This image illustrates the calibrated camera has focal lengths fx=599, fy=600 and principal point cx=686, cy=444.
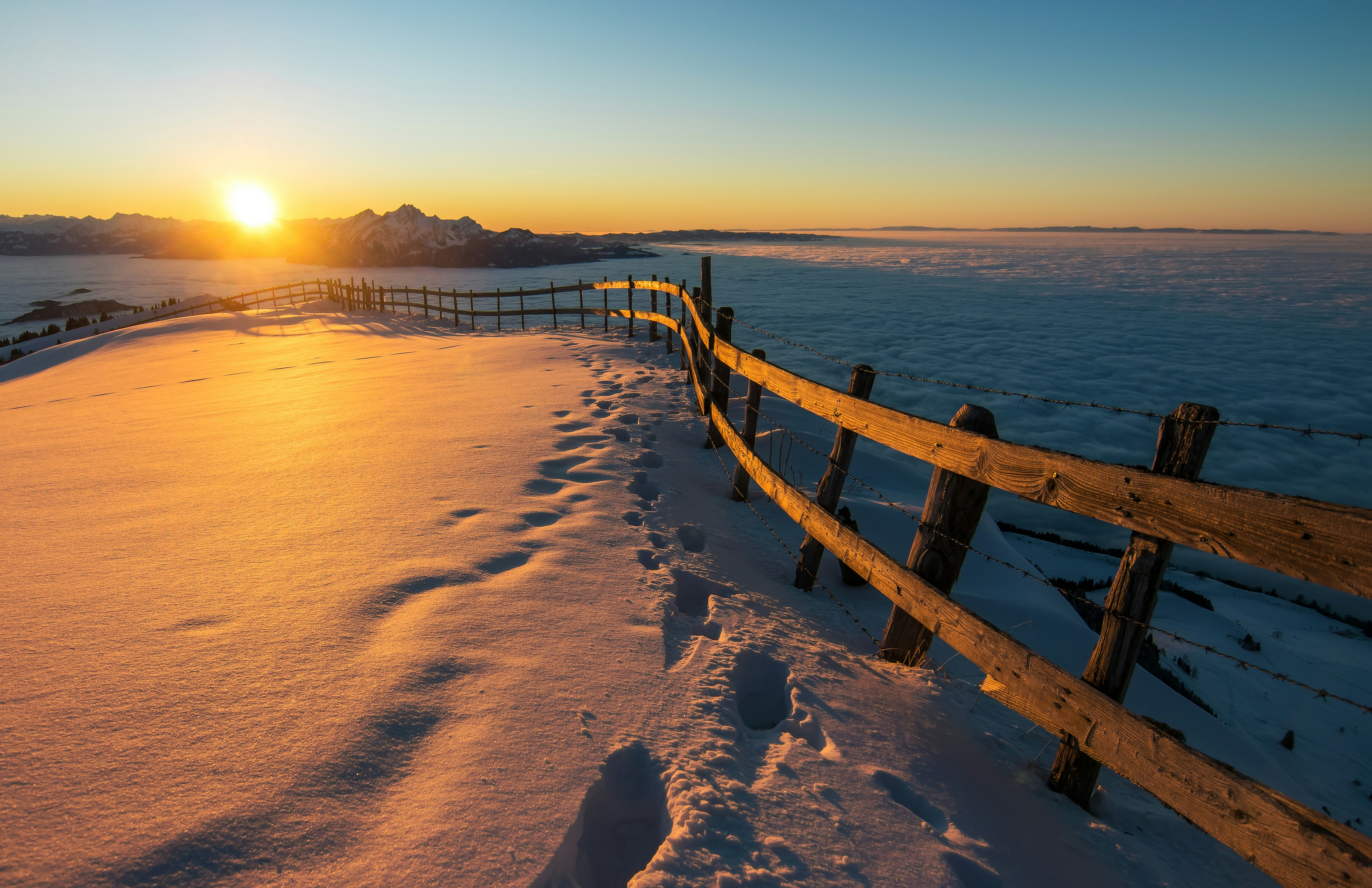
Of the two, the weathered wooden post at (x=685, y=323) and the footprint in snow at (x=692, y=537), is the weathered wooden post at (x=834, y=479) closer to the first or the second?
the footprint in snow at (x=692, y=537)

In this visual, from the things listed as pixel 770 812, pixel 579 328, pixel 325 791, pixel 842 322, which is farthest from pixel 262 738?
pixel 842 322

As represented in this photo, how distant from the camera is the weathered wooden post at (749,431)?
551 cm

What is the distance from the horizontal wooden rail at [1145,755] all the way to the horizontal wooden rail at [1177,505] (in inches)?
23.0

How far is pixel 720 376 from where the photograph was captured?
669cm

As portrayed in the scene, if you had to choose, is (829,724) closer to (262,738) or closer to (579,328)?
(262,738)

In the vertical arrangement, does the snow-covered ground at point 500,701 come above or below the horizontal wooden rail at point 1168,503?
below

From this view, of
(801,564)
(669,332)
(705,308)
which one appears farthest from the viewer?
(669,332)

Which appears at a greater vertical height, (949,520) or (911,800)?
(949,520)

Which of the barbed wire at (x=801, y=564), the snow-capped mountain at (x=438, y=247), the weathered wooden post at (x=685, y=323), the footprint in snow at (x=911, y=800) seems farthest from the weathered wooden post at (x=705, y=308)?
the snow-capped mountain at (x=438, y=247)

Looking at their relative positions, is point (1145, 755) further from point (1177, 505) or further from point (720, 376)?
point (720, 376)

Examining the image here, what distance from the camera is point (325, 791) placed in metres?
1.98

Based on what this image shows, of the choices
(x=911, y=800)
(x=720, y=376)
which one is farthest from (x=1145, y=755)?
(x=720, y=376)

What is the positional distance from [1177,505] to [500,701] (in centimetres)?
255

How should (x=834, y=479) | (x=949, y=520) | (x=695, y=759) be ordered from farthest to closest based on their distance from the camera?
(x=834, y=479) → (x=949, y=520) → (x=695, y=759)
